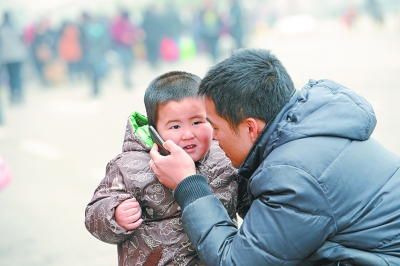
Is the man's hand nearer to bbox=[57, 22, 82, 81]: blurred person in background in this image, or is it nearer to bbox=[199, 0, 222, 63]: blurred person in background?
bbox=[199, 0, 222, 63]: blurred person in background

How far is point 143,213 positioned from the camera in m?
1.92

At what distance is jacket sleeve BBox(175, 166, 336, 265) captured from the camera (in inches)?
60.5

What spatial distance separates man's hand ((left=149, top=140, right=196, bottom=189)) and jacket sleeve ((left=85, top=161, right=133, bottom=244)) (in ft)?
0.42

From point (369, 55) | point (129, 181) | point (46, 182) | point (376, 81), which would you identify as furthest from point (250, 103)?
point (369, 55)

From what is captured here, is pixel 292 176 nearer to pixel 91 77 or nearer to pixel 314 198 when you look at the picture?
pixel 314 198

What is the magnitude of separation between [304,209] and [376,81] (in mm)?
7728

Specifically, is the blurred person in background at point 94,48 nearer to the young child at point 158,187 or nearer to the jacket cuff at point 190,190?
the young child at point 158,187

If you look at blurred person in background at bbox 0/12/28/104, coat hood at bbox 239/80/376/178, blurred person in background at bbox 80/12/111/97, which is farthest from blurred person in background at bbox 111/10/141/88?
coat hood at bbox 239/80/376/178

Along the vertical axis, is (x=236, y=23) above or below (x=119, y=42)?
above

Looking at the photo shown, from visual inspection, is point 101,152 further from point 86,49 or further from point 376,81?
point 86,49

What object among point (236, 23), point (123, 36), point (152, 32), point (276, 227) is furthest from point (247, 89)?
point (152, 32)

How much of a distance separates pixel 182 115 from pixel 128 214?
0.43 metres

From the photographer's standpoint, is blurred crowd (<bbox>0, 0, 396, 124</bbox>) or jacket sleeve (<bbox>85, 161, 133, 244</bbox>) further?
blurred crowd (<bbox>0, 0, 396, 124</bbox>)

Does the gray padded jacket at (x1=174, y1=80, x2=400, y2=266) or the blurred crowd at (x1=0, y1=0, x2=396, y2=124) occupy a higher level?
the gray padded jacket at (x1=174, y1=80, x2=400, y2=266)
